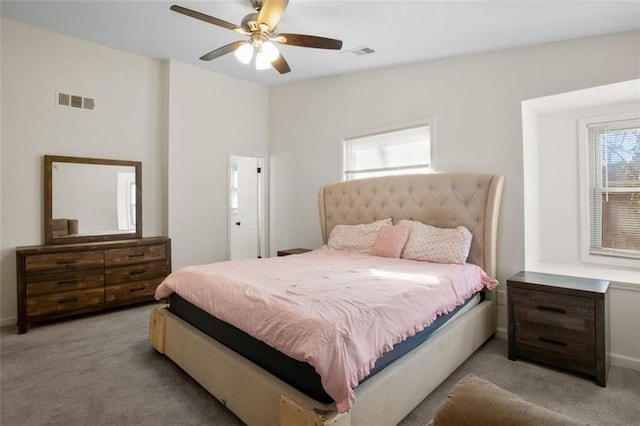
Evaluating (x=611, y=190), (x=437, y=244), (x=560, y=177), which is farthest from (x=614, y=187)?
(x=437, y=244)

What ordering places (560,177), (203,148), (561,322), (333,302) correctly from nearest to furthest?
(333,302)
(561,322)
(560,177)
(203,148)

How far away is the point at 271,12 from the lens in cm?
228

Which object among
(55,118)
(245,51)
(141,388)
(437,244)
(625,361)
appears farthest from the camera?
(55,118)

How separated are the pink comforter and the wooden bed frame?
0.17m

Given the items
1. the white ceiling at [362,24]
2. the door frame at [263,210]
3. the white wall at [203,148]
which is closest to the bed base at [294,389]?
the white wall at [203,148]

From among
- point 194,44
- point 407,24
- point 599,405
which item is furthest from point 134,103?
point 599,405

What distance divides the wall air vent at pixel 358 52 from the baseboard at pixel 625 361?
11.4ft

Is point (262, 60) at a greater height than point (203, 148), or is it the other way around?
point (262, 60)

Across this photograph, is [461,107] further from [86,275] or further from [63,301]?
[63,301]


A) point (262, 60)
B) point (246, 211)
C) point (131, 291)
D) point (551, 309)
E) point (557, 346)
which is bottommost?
point (557, 346)

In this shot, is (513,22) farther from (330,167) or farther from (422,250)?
(330,167)

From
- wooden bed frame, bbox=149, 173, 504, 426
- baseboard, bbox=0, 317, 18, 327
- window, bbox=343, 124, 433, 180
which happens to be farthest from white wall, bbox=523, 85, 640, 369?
baseboard, bbox=0, 317, 18, 327

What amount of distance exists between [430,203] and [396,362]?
2.02 metres

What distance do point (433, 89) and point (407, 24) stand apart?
0.90m
